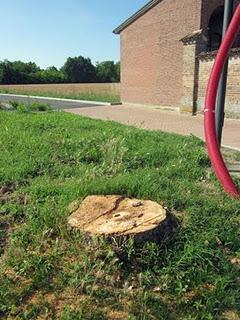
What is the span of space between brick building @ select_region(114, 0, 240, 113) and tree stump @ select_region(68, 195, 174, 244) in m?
12.7

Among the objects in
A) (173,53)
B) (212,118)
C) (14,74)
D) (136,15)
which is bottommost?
(212,118)

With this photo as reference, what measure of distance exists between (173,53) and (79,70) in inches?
2187

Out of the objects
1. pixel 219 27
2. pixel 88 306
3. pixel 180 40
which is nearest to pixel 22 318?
pixel 88 306

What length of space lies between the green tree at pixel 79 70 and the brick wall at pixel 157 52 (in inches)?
1853

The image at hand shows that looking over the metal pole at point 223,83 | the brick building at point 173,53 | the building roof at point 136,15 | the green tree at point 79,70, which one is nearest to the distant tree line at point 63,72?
the green tree at point 79,70

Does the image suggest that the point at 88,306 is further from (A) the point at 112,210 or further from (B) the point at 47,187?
(B) the point at 47,187

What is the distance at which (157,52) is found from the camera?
22.7m

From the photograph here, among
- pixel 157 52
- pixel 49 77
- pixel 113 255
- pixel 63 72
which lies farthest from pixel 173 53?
pixel 63 72

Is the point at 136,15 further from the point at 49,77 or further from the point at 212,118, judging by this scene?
the point at 49,77

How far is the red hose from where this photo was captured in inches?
194

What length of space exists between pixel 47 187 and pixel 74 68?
71320 millimetres

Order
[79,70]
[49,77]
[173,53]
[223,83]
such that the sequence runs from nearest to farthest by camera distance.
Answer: [223,83]
[173,53]
[49,77]
[79,70]

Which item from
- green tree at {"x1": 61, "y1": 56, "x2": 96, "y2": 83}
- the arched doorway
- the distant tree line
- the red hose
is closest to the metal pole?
the red hose

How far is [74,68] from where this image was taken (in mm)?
73750
